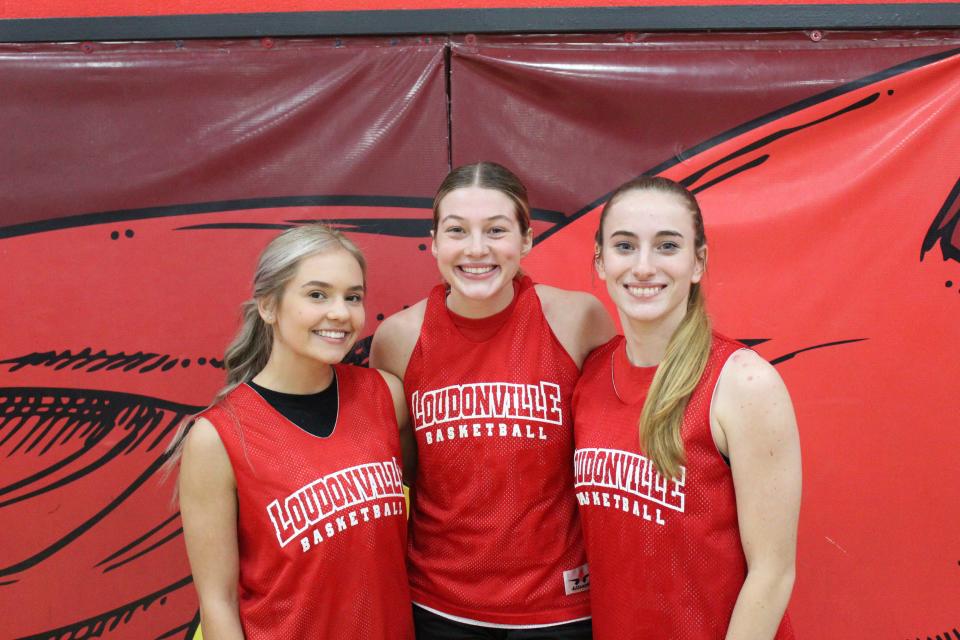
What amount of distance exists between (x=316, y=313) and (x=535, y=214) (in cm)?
90

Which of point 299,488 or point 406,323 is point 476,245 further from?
point 299,488

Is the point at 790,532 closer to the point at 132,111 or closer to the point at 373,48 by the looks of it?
the point at 373,48

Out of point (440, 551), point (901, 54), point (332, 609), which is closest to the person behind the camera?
point (332, 609)

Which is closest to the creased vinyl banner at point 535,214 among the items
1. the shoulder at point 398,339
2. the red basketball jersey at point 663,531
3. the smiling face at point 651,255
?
the shoulder at point 398,339

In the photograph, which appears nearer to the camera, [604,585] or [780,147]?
[604,585]

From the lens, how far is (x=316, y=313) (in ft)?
5.35

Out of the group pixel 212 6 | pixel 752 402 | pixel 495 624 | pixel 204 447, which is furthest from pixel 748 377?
pixel 212 6

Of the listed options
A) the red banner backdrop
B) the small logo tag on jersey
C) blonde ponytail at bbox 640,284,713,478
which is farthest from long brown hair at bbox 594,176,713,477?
the red banner backdrop

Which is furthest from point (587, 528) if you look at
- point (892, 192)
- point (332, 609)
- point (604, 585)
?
point (892, 192)

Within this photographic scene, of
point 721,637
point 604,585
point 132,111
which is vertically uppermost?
point 132,111

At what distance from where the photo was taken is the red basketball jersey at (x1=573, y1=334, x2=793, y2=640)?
147cm

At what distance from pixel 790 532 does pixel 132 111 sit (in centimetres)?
201

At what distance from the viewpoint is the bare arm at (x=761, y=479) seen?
55.5 inches

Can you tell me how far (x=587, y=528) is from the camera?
5.29ft
